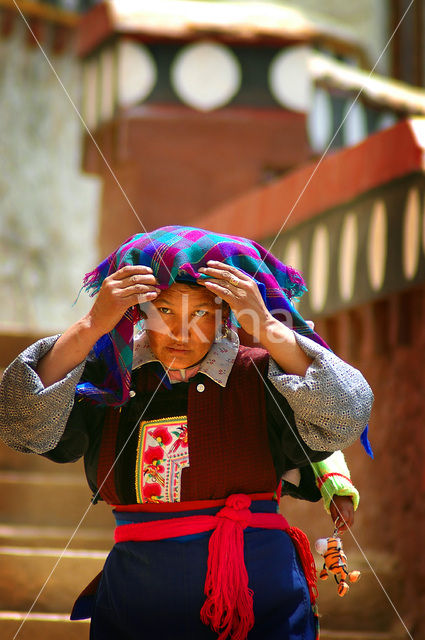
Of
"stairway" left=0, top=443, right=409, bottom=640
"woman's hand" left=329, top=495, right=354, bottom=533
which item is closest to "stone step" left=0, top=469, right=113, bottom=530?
"stairway" left=0, top=443, right=409, bottom=640

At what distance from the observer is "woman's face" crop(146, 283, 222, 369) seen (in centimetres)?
214

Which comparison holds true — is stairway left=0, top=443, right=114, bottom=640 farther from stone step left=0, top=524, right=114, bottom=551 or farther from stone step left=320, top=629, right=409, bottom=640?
stone step left=320, top=629, right=409, bottom=640

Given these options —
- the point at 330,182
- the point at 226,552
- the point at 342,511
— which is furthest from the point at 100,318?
the point at 330,182

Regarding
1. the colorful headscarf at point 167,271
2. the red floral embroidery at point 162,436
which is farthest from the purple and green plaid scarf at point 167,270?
the red floral embroidery at point 162,436

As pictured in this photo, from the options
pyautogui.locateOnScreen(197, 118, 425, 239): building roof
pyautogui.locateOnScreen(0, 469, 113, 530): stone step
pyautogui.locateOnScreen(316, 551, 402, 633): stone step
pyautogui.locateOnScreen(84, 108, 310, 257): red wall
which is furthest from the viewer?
pyautogui.locateOnScreen(84, 108, 310, 257): red wall

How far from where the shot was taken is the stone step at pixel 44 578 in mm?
3631

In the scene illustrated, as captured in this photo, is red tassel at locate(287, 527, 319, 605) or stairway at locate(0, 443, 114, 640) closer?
red tassel at locate(287, 527, 319, 605)

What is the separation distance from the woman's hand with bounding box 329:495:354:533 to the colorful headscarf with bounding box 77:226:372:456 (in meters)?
0.38

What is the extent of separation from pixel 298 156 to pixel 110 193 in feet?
4.97

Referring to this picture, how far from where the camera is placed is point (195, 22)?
23.1 ft

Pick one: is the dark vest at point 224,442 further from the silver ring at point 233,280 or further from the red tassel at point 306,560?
the silver ring at point 233,280

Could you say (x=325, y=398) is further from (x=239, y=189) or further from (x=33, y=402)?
(x=239, y=189)

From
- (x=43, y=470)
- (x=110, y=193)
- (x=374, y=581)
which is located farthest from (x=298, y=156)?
(x=374, y=581)

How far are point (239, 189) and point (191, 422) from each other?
5094mm
